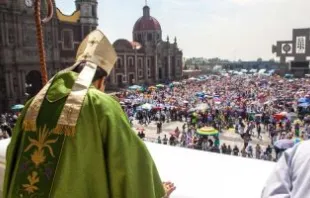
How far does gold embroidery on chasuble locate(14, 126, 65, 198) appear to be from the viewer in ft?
5.24

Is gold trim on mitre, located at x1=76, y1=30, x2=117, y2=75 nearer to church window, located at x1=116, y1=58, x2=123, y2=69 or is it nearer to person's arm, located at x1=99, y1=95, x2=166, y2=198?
person's arm, located at x1=99, y1=95, x2=166, y2=198

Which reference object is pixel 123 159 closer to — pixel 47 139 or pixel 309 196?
pixel 47 139

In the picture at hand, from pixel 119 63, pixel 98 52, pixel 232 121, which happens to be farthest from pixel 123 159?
pixel 119 63

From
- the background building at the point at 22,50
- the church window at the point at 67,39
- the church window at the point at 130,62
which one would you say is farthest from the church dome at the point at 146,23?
the background building at the point at 22,50

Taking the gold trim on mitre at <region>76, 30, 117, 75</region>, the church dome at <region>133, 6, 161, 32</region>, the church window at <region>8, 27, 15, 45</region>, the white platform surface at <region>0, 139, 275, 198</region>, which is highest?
the church dome at <region>133, 6, 161, 32</region>

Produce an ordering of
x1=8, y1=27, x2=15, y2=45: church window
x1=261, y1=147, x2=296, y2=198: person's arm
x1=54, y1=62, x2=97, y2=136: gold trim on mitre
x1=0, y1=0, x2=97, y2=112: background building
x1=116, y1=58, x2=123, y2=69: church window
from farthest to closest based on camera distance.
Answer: x1=116, y1=58, x2=123, y2=69: church window, x1=8, y1=27, x2=15, y2=45: church window, x1=0, y1=0, x2=97, y2=112: background building, x1=261, y1=147, x2=296, y2=198: person's arm, x1=54, y1=62, x2=97, y2=136: gold trim on mitre

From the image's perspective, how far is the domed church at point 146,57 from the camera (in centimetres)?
4378

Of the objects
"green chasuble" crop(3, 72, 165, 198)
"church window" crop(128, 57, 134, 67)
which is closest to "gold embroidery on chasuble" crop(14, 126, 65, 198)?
"green chasuble" crop(3, 72, 165, 198)

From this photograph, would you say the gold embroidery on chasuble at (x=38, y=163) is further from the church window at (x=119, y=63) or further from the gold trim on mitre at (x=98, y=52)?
the church window at (x=119, y=63)

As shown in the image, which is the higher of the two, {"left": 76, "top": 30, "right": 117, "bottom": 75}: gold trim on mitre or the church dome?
the church dome

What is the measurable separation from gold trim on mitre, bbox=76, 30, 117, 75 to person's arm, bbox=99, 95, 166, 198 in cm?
32

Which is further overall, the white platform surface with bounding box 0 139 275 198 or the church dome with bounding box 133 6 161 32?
the church dome with bounding box 133 6 161 32

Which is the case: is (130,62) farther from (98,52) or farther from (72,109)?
(72,109)

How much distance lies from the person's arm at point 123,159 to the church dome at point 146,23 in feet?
183
